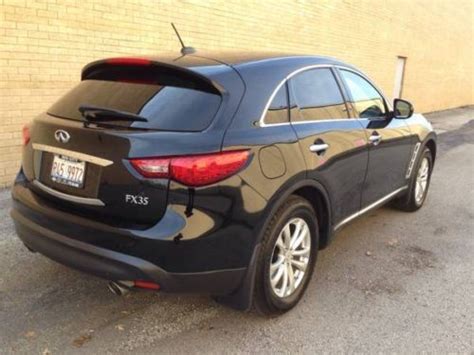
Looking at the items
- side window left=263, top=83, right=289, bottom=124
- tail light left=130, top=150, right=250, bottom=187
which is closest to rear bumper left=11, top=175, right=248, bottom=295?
tail light left=130, top=150, right=250, bottom=187

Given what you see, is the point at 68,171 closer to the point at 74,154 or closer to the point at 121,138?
the point at 74,154

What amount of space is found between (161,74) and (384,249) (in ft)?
8.83

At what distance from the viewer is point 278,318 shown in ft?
10.5

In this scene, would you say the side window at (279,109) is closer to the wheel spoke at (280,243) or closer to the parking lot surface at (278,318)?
the wheel spoke at (280,243)

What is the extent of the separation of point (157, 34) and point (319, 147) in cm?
447

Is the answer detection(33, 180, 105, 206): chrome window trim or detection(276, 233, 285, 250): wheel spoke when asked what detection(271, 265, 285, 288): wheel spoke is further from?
detection(33, 180, 105, 206): chrome window trim

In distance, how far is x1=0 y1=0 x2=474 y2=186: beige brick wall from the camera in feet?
18.1

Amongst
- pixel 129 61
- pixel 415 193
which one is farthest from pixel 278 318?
pixel 415 193

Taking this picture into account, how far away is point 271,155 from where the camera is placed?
9.42 feet

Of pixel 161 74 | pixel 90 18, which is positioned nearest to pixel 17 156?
pixel 90 18

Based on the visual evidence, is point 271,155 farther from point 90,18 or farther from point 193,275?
point 90,18

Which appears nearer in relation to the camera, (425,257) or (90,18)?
(425,257)

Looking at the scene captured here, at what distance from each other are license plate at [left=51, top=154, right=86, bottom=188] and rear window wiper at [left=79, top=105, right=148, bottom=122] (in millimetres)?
264

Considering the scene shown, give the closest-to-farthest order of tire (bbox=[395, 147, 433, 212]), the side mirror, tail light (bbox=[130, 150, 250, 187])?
tail light (bbox=[130, 150, 250, 187]) → the side mirror → tire (bbox=[395, 147, 433, 212])
